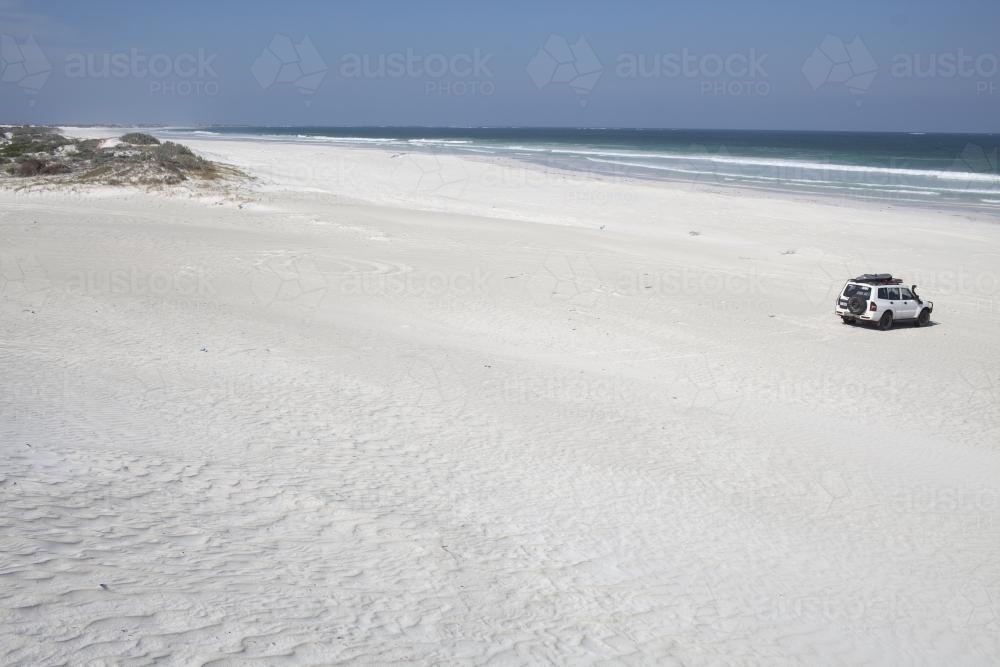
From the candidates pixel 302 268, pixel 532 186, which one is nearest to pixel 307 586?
pixel 302 268

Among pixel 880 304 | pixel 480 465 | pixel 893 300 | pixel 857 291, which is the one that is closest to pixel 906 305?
pixel 893 300

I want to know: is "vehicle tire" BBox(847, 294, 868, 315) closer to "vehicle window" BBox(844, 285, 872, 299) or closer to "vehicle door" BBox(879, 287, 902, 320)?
"vehicle window" BBox(844, 285, 872, 299)

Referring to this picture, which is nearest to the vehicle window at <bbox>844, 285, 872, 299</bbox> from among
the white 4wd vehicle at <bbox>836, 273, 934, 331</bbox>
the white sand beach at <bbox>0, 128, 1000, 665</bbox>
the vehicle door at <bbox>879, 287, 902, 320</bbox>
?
the white 4wd vehicle at <bbox>836, 273, 934, 331</bbox>

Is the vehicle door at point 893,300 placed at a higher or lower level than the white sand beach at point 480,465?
higher

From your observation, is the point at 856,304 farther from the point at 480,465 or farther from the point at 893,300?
the point at 480,465

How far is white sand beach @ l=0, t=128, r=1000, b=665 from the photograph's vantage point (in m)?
5.19

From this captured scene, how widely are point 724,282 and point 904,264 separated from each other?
692 centimetres

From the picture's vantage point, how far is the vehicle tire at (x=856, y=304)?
50.9ft

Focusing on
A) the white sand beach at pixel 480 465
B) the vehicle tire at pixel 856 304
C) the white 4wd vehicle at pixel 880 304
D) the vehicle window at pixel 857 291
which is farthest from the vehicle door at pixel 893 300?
the white sand beach at pixel 480 465

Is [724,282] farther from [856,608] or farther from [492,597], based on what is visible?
[492,597]

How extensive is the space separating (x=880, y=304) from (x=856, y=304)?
0.45 m

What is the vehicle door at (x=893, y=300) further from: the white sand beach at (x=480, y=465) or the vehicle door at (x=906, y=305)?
the white sand beach at (x=480, y=465)

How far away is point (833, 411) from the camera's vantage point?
10.9m

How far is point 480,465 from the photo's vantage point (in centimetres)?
835
